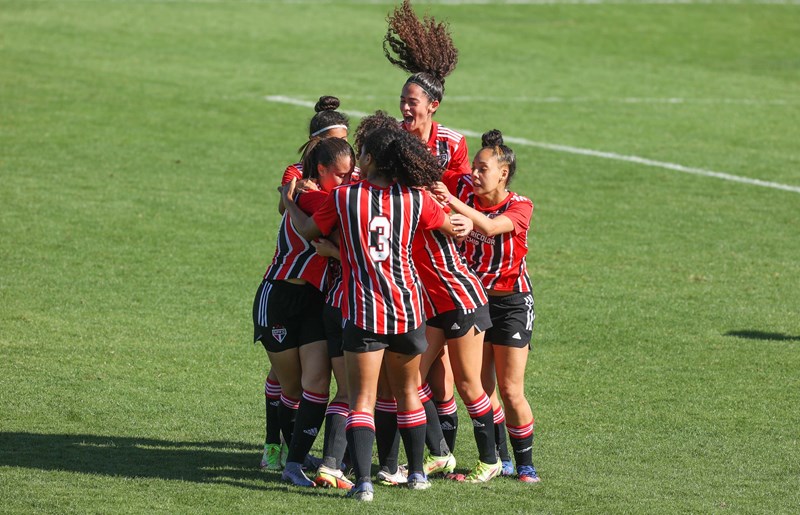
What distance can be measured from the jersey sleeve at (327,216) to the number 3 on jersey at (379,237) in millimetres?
225

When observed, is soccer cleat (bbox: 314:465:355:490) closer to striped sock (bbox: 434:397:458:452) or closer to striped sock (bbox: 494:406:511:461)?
striped sock (bbox: 434:397:458:452)

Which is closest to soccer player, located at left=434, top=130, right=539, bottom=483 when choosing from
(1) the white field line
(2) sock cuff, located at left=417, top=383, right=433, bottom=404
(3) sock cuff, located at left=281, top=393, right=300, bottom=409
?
(2) sock cuff, located at left=417, top=383, right=433, bottom=404

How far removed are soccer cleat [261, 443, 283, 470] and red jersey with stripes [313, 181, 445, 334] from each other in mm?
1318

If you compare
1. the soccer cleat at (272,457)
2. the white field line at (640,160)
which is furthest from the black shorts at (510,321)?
the white field line at (640,160)

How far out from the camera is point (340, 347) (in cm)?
671

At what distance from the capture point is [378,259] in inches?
243

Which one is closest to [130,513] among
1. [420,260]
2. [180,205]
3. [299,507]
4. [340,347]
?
[299,507]

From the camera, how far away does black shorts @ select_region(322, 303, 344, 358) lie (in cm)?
657

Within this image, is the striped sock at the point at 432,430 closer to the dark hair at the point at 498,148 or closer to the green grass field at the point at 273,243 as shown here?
the green grass field at the point at 273,243

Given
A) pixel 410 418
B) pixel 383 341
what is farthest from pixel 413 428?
pixel 383 341

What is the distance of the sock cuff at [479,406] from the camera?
683cm

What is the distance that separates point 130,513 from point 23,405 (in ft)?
8.15

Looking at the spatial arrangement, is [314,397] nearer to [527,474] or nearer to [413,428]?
[413,428]

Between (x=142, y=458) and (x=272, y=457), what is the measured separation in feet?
2.57
